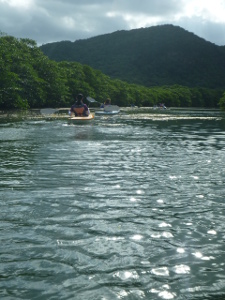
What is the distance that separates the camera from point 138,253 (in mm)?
6254

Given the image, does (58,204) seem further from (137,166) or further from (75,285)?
(137,166)

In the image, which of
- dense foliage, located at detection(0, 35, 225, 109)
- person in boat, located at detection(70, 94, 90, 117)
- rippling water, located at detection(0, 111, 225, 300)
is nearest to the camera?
rippling water, located at detection(0, 111, 225, 300)

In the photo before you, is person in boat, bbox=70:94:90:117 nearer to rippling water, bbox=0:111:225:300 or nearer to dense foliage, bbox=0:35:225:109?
rippling water, bbox=0:111:225:300

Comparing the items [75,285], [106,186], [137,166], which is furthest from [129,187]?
[75,285]

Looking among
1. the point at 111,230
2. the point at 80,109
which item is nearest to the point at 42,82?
the point at 80,109

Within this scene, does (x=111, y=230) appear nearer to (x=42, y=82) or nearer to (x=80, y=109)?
(x=80, y=109)

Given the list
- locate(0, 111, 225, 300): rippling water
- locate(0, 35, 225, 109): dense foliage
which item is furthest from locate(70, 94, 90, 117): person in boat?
locate(0, 35, 225, 109): dense foliage

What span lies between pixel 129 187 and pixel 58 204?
248cm

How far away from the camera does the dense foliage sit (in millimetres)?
56312

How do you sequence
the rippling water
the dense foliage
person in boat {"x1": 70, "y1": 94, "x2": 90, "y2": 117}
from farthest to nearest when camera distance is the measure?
1. the dense foliage
2. person in boat {"x1": 70, "y1": 94, "x2": 90, "y2": 117}
3. the rippling water

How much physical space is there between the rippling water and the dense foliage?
43.5 metres

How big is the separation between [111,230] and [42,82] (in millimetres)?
65709

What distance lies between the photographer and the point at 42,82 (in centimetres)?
7056

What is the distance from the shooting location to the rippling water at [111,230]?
524 centimetres
